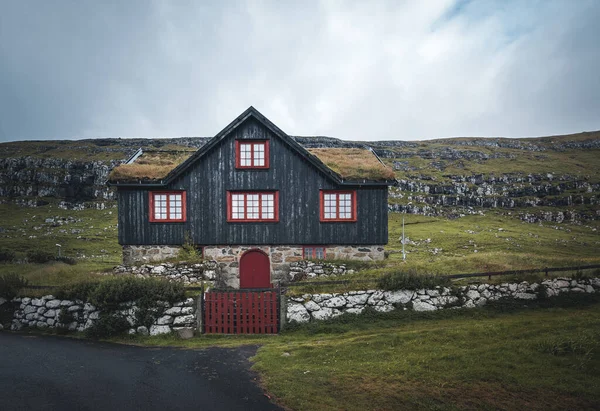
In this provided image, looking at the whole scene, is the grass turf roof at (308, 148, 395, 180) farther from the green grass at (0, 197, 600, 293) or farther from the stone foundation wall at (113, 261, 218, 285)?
the stone foundation wall at (113, 261, 218, 285)

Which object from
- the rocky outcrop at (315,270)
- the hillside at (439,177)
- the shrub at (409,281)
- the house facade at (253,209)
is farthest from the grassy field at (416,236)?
the shrub at (409,281)

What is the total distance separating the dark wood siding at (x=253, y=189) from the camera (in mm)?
25531

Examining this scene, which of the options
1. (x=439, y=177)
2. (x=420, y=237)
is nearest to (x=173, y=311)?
(x=420, y=237)

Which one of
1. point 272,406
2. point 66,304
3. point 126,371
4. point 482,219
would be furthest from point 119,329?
point 482,219

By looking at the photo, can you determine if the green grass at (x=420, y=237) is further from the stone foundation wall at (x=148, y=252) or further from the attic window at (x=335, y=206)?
the stone foundation wall at (x=148, y=252)

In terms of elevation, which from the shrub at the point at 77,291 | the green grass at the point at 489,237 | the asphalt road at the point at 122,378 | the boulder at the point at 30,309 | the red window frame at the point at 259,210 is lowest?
the green grass at the point at 489,237

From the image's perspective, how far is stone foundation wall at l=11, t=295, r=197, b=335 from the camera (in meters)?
15.3

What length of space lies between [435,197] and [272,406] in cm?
9118

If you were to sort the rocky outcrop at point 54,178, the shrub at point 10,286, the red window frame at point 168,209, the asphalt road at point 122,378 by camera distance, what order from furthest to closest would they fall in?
the rocky outcrop at point 54,178 < the red window frame at point 168,209 < the shrub at point 10,286 < the asphalt road at point 122,378

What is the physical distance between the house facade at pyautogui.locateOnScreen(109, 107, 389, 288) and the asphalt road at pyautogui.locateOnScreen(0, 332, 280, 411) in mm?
11580

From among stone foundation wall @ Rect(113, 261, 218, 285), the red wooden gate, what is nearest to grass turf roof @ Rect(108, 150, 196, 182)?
stone foundation wall @ Rect(113, 261, 218, 285)

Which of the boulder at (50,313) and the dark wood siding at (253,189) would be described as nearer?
the boulder at (50,313)

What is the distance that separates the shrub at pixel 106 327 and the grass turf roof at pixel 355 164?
16110mm

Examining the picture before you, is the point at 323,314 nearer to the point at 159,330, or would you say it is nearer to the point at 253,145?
the point at 159,330
